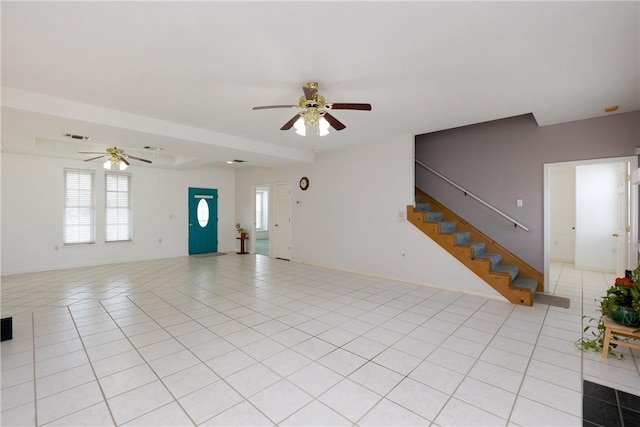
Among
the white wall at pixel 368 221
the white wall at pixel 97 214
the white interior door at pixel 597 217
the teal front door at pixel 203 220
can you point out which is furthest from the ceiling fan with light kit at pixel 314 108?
the teal front door at pixel 203 220

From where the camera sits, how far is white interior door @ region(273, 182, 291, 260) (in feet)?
25.3

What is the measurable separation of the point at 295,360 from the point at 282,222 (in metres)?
5.55

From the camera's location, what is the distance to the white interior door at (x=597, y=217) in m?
5.81

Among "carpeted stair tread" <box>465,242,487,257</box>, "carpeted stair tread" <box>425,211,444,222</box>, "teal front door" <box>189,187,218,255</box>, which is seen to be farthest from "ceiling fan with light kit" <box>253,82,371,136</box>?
"teal front door" <box>189,187,218,255</box>

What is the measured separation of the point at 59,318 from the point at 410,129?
5635 millimetres

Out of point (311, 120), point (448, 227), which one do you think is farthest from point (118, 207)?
point (448, 227)

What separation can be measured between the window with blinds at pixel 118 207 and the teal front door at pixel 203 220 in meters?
1.59

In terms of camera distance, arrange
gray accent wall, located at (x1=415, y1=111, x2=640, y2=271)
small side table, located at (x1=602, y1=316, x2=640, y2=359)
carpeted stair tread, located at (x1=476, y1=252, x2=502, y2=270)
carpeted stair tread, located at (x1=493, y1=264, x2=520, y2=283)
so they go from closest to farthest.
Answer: small side table, located at (x1=602, y1=316, x2=640, y2=359) < gray accent wall, located at (x1=415, y1=111, x2=640, y2=271) < carpeted stair tread, located at (x1=493, y1=264, x2=520, y2=283) < carpeted stair tread, located at (x1=476, y1=252, x2=502, y2=270)

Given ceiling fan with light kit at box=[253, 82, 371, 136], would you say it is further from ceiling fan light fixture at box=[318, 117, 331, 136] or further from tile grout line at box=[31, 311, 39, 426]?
tile grout line at box=[31, 311, 39, 426]

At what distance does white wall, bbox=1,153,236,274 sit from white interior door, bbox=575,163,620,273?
366 inches

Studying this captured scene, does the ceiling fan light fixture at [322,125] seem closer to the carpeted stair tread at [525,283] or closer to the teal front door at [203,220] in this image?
the carpeted stair tread at [525,283]

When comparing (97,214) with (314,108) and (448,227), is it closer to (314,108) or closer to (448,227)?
(314,108)

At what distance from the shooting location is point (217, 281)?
17.7 feet

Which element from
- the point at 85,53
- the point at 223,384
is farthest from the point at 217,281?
the point at 85,53
